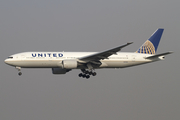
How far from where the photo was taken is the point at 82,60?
154 feet

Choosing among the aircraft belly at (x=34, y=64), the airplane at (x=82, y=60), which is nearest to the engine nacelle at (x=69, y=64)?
the airplane at (x=82, y=60)

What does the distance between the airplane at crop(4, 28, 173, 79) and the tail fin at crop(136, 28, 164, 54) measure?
1.50 meters

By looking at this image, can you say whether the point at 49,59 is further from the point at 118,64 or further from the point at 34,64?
the point at 118,64

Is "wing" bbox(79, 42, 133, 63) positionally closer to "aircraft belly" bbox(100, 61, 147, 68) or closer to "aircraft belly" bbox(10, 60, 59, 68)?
"aircraft belly" bbox(100, 61, 147, 68)

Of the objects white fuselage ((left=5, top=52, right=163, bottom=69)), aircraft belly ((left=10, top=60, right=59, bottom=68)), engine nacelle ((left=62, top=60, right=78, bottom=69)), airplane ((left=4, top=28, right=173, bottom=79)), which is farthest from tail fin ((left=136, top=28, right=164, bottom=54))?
aircraft belly ((left=10, top=60, right=59, bottom=68))

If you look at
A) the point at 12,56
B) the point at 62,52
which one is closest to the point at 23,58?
the point at 12,56

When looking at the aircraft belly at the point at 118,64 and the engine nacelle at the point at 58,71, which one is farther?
the engine nacelle at the point at 58,71

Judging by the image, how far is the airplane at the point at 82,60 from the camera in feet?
152

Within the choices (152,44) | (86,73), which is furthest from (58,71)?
(152,44)

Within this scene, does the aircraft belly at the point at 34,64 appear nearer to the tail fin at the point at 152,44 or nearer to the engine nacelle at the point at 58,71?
the engine nacelle at the point at 58,71

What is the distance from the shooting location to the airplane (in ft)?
152

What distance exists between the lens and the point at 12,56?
47.3 meters

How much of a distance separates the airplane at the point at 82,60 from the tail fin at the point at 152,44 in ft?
4.91

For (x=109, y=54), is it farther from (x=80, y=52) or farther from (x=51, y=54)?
(x=51, y=54)
